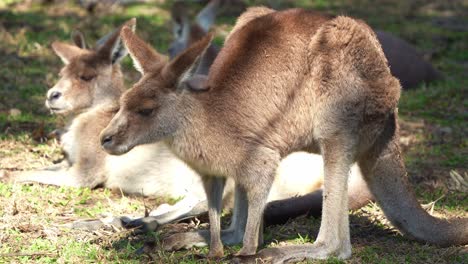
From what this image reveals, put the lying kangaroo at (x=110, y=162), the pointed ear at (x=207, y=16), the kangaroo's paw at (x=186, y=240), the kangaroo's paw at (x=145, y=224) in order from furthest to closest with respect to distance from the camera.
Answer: the pointed ear at (x=207, y=16) < the lying kangaroo at (x=110, y=162) < the kangaroo's paw at (x=145, y=224) < the kangaroo's paw at (x=186, y=240)

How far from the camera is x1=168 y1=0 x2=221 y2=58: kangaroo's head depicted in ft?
24.7

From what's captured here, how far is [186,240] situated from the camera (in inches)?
161

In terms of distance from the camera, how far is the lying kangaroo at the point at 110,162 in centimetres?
475

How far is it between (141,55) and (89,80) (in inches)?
73.2

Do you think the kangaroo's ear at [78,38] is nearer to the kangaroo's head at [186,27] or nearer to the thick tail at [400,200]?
the kangaroo's head at [186,27]

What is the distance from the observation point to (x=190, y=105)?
373 cm

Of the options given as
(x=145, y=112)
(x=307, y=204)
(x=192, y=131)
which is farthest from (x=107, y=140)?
(x=307, y=204)

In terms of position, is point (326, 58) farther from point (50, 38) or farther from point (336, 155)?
point (50, 38)

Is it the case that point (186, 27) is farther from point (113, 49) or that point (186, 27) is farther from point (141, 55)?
point (141, 55)

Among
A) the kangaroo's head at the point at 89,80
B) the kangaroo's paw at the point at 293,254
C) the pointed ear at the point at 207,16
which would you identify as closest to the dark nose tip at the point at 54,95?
the kangaroo's head at the point at 89,80

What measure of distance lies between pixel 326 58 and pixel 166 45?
497cm

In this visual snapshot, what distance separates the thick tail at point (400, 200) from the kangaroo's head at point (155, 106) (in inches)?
38.8

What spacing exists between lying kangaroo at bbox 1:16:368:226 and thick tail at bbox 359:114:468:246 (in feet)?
1.74

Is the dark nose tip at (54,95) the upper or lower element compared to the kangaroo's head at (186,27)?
upper
